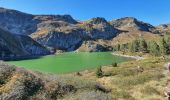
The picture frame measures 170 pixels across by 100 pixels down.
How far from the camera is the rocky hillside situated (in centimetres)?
2441

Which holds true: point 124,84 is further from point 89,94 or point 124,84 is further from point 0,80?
point 0,80

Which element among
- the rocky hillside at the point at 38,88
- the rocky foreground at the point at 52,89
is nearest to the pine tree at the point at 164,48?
the rocky foreground at the point at 52,89

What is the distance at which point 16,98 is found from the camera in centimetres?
2341

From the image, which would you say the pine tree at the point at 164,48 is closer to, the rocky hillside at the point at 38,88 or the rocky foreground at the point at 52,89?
the rocky foreground at the point at 52,89

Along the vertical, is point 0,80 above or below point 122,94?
above

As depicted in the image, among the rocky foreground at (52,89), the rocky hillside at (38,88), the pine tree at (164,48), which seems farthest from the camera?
the pine tree at (164,48)

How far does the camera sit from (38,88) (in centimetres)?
2652

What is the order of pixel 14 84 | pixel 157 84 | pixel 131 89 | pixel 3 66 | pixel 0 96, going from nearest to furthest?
1. pixel 0 96
2. pixel 14 84
3. pixel 3 66
4. pixel 131 89
5. pixel 157 84

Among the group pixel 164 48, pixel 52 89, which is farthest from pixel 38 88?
pixel 164 48

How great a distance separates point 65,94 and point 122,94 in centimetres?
699

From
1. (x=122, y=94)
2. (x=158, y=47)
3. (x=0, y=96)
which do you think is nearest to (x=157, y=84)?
(x=122, y=94)

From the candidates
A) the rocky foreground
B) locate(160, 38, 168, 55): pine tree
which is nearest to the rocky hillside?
the rocky foreground

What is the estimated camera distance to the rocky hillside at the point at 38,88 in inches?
961

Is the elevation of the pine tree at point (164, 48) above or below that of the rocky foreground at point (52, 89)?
above
